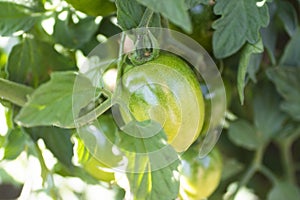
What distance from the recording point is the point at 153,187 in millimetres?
535

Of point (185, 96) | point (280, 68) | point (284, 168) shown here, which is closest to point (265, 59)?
point (280, 68)

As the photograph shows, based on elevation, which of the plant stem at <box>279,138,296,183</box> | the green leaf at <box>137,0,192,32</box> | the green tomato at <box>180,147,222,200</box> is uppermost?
the green leaf at <box>137,0,192,32</box>

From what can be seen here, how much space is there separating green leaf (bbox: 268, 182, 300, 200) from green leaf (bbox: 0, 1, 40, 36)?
0.49 metres

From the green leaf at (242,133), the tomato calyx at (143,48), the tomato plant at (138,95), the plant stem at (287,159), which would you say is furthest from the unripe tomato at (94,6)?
the plant stem at (287,159)

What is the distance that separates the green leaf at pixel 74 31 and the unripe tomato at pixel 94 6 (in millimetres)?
44

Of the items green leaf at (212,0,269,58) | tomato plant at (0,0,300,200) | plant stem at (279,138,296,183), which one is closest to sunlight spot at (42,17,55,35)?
tomato plant at (0,0,300,200)

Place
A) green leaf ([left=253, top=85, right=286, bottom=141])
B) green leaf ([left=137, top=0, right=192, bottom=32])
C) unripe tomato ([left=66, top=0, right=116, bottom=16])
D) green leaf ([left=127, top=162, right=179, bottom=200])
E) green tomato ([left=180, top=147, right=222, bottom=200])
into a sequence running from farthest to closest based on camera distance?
green leaf ([left=253, top=85, right=286, bottom=141]), green tomato ([left=180, top=147, right=222, bottom=200]), unripe tomato ([left=66, top=0, right=116, bottom=16]), green leaf ([left=127, top=162, right=179, bottom=200]), green leaf ([left=137, top=0, right=192, bottom=32])

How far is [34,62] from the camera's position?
73cm

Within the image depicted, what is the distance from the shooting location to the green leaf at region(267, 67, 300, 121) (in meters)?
0.82

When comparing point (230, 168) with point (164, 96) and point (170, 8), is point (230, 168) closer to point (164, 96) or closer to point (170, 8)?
point (164, 96)

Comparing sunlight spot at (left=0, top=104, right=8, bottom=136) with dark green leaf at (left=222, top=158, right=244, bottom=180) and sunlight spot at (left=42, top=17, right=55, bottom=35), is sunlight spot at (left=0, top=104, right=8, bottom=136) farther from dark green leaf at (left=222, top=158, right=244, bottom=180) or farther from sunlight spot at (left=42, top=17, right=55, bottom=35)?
dark green leaf at (left=222, top=158, right=244, bottom=180)

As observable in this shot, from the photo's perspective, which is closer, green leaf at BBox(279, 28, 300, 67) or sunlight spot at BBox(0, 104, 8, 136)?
sunlight spot at BBox(0, 104, 8, 136)

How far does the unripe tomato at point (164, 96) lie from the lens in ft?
1.79

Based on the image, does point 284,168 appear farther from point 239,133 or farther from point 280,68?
point 280,68
